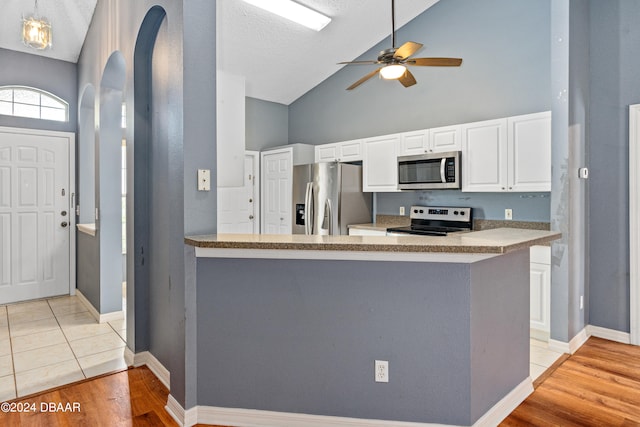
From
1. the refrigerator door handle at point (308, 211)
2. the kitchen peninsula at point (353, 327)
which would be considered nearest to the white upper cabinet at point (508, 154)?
the kitchen peninsula at point (353, 327)

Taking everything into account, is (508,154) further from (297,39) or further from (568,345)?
(297,39)

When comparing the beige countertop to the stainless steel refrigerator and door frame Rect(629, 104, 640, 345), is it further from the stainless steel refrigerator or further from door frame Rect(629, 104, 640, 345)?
the stainless steel refrigerator

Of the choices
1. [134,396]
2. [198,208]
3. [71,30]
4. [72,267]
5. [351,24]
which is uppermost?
[351,24]

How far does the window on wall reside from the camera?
4.28 m

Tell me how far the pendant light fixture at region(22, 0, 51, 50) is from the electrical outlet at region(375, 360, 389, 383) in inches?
140

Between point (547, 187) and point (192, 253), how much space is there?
118 inches

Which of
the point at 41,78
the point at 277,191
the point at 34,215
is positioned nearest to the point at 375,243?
the point at 277,191

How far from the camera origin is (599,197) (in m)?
3.30

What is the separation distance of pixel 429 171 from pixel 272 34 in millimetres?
2486

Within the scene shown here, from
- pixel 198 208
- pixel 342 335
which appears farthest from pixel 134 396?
pixel 342 335

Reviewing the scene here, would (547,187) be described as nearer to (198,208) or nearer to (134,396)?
(198,208)

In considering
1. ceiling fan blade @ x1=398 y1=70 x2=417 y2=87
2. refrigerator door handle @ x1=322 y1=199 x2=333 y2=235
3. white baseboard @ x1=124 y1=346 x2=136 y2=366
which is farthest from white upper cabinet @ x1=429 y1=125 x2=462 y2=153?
white baseboard @ x1=124 y1=346 x2=136 y2=366

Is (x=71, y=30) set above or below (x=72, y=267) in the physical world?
above

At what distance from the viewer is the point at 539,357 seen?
293cm
